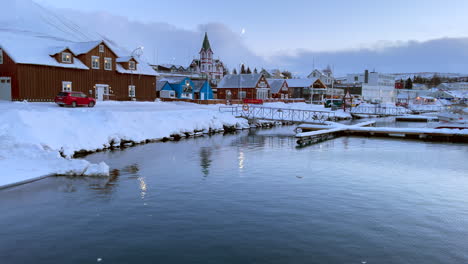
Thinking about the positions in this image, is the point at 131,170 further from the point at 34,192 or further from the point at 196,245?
the point at 196,245

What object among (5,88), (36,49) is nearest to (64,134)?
(5,88)

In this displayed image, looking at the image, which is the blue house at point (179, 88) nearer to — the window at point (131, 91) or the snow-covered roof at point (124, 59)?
the window at point (131, 91)

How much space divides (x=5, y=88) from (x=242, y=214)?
124 ft

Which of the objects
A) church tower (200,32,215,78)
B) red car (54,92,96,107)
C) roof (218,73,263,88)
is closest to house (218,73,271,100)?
roof (218,73,263,88)

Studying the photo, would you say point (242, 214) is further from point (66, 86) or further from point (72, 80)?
point (72, 80)

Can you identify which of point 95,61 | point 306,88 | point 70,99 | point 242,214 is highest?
point 95,61

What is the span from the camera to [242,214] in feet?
40.8

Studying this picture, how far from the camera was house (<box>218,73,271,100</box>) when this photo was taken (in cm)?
8225

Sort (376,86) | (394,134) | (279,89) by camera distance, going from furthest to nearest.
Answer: (376,86) → (279,89) → (394,134)

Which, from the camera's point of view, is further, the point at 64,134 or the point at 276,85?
the point at 276,85

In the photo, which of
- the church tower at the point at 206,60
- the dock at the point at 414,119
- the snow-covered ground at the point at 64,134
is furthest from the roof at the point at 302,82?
the church tower at the point at 206,60

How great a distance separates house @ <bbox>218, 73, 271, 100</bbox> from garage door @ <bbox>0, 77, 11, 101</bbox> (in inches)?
1945

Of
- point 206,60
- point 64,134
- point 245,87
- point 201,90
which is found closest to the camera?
point 64,134

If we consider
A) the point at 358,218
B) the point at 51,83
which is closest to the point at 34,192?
the point at 358,218
